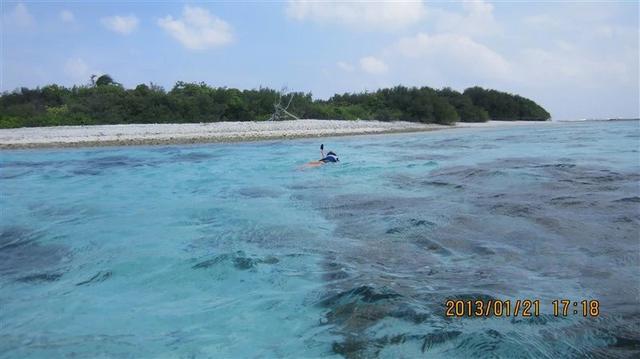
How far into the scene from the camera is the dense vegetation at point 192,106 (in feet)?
119

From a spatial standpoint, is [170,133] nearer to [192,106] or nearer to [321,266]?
[192,106]

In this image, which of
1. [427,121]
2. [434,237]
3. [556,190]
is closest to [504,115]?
[427,121]

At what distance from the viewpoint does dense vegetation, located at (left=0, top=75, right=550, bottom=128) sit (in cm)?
3638

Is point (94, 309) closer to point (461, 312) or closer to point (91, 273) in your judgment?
point (91, 273)

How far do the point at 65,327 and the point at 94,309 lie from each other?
1.52 feet

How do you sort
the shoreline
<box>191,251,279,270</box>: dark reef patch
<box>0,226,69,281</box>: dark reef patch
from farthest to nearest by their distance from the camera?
the shoreline
<box>0,226,69,281</box>: dark reef patch
<box>191,251,279,270</box>: dark reef patch

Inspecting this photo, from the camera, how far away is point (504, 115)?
196 feet

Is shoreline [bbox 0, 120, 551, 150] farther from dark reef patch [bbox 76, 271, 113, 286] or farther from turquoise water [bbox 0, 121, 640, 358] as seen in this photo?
dark reef patch [bbox 76, 271, 113, 286]

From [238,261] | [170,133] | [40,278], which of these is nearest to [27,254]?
[40,278]

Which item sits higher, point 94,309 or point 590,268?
point 590,268

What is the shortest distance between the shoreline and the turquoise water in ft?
43.2

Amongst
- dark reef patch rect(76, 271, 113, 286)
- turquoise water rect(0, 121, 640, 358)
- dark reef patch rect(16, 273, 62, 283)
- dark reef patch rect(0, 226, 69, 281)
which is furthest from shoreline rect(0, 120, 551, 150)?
dark reef patch rect(76, 271, 113, 286)

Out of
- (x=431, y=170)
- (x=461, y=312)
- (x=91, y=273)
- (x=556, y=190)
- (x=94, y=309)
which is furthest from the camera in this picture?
(x=431, y=170)

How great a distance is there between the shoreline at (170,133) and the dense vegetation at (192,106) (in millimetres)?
4256
